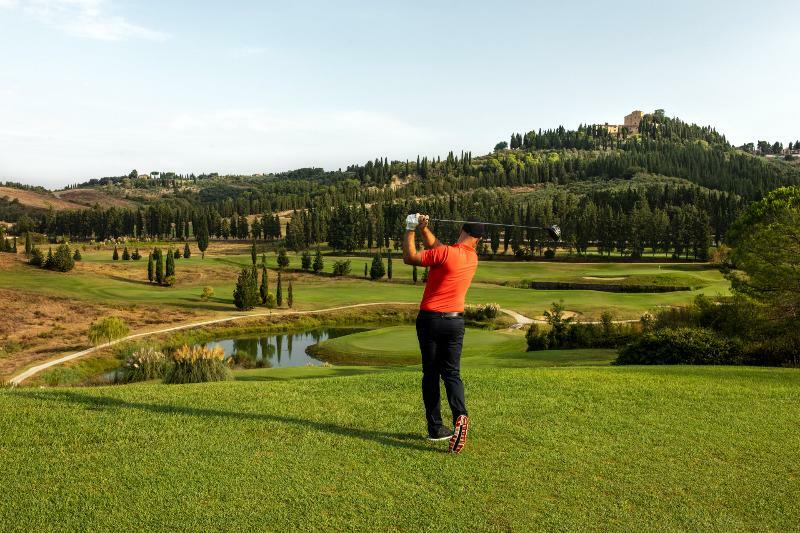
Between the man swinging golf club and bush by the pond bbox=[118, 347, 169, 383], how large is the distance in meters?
19.2

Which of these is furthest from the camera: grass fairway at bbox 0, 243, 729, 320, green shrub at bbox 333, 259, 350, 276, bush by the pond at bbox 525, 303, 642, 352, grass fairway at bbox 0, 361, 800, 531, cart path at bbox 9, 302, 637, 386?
green shrub at bbox 333, 259, 350, 276

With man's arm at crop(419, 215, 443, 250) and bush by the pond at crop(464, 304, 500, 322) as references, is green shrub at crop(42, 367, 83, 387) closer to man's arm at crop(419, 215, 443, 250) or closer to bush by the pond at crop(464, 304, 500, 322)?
man's arm at crop(419, 215, 443, 250)

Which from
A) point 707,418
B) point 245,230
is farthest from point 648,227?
point 707,418

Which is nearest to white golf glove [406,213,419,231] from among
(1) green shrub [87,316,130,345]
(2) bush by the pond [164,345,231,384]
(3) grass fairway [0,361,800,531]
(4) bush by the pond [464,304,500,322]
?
(3) grass fairway [0,361,800,531]

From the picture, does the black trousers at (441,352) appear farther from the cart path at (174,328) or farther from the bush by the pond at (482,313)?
the bush by the pond at (482,313)

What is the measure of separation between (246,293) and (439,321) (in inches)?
2537

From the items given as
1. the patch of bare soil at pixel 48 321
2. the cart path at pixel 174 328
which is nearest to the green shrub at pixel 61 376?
the cart path at pixel 174 328

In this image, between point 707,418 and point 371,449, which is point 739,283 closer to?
point 707,418

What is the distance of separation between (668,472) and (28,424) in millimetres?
9240

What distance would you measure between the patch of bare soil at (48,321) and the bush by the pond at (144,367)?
1433 centimetres

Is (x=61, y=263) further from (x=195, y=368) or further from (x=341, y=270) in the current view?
(x=195, y=368)

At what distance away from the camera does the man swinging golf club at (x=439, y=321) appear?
338 inches

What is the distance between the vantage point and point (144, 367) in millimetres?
25453

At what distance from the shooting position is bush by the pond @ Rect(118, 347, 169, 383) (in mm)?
25250
